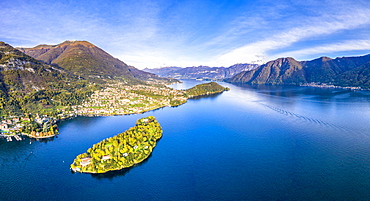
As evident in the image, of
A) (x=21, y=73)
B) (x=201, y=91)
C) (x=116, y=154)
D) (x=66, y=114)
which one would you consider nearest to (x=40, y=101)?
(x=66, y=114)

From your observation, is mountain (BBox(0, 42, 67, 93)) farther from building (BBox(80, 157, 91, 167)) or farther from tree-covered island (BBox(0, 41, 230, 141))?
building (BBox(80, 157, 91, 167))

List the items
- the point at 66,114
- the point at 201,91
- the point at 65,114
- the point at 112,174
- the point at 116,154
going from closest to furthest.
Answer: the point at 112,174 → the point at 116,154 → the point at 65,114 → the point at 66,114 → the point at 201,91

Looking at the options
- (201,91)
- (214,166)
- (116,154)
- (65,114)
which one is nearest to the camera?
(214,166)

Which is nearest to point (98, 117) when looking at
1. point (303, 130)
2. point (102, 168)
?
point (102, 168)

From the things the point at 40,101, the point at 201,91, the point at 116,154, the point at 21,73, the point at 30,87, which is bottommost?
the point at 116,154

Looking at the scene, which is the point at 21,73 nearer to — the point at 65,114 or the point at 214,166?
the point at 65,114

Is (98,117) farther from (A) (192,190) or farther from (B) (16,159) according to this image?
(A) (192,190)

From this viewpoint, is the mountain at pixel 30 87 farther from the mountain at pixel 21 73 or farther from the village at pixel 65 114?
the village at pixel 65 114
